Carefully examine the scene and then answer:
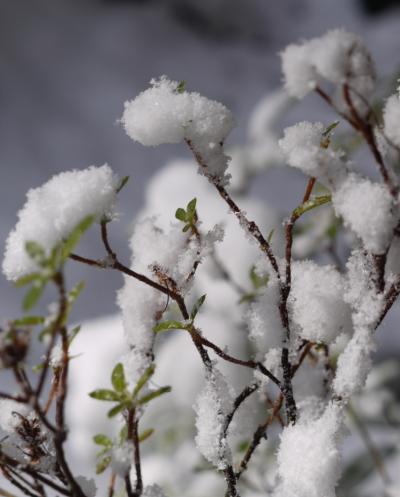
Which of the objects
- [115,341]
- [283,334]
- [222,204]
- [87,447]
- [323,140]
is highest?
[222,204]

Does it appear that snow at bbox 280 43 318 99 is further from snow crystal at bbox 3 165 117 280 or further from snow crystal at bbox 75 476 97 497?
snow crystal at bbox 75 476 97 497

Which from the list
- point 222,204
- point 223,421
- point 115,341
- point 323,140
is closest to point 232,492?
point 223,421

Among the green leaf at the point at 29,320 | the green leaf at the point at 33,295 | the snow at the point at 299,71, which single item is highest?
the snow at the point at 299,71

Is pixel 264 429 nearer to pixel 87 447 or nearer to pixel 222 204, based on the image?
pixel 87 447

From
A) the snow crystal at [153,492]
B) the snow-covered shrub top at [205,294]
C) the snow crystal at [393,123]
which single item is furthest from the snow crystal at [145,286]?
the snow crystal at [393,123]

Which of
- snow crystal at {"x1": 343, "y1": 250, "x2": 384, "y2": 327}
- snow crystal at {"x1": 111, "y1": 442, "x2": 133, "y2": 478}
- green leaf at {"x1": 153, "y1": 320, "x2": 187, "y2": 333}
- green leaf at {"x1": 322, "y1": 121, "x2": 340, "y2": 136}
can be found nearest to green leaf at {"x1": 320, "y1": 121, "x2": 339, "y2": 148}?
green leaf at {"x1": 322, "y1": 121, "x2": 340, "y2": 136}

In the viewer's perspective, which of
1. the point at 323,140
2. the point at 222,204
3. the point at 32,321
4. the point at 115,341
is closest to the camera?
the point at 32,321

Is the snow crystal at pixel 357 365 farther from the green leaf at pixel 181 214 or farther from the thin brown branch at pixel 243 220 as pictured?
the green leaf at pixel 181 214
